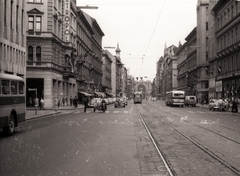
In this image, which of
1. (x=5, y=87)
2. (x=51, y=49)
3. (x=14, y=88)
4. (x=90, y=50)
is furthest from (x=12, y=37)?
(x=90, y=50)

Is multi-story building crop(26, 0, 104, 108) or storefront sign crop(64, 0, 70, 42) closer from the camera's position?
multi-story building crop(26, 0, 104, 108)

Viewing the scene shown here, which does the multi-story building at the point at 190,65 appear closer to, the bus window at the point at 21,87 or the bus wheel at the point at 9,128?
the bus window at the point at 21,87

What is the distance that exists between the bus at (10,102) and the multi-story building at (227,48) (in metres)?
36.4

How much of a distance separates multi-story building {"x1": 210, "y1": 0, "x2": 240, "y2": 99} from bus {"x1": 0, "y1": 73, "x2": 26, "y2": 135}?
36408 millimetres

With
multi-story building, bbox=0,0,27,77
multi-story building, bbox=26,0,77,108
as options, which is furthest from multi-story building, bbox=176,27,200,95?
multi-story building, bbox=0,0,27,77

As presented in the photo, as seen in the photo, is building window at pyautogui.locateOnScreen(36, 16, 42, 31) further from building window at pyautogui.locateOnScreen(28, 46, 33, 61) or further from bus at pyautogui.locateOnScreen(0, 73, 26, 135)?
bus at pyautogui.locateOnScreen(0, 73, 26, 135)

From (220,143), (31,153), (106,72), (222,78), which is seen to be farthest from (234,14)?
(106,72)

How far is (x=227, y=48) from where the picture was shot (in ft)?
185

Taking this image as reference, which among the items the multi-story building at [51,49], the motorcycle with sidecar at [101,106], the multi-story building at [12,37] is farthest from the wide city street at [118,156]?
the multi-story building at [51,49]

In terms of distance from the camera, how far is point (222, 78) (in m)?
58.7

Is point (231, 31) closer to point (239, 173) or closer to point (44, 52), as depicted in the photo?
point (44, 52)

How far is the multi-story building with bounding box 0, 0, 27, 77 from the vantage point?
30548 millimetres

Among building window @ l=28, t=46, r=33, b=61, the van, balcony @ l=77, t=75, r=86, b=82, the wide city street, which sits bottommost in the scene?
the wide city street

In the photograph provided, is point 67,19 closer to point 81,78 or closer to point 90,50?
point 81,78
